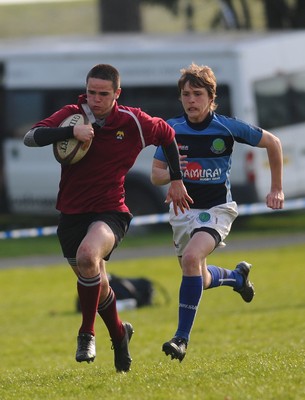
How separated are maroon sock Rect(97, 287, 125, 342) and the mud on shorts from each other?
35 cm

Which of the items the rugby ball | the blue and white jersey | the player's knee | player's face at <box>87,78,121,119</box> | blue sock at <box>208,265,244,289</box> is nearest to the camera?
the rugby ball

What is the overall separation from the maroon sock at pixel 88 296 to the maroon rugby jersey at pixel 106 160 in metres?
0.48

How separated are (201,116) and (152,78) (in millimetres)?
15478

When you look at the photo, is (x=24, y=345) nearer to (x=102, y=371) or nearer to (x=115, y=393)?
(x=102, y=371)

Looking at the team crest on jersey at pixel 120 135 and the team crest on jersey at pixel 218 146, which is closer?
Result: the team crest on jersey at pixel 120 135

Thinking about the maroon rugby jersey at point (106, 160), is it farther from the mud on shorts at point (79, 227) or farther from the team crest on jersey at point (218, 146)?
the team crest on jersey at point (218, 146)

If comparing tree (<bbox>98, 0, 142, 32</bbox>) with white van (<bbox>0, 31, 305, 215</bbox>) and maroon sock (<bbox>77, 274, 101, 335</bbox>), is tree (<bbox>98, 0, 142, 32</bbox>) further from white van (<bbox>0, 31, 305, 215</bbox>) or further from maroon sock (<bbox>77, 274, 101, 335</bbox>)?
maroon sock (<bbox>77, 274, 101, 335</bbox>)

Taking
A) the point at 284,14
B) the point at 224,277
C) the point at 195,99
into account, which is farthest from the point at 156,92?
the point at 195,99

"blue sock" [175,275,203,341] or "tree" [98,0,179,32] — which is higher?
"blue sock" [175,275,203,341]

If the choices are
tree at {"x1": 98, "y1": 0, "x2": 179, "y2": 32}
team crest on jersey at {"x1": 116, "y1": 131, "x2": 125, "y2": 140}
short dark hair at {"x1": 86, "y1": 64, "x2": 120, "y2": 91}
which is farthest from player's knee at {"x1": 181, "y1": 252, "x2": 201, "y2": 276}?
tree at {"x1": 98, "y1": 0, "x2": 179, "y2": 32}

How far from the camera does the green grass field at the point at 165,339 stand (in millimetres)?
7784

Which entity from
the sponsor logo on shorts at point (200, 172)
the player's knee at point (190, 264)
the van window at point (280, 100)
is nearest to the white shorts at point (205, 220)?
the sponsor logo on shorts at point (200, 172)

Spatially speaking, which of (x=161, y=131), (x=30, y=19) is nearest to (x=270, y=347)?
(x=161, y=131)

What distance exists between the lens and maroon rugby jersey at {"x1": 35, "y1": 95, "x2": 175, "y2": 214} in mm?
8680
